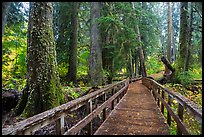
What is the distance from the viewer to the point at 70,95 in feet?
24.6

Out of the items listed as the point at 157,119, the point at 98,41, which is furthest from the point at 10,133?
the point at 98,41

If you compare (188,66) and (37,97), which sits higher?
(188,66)

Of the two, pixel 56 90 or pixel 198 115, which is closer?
pixel 198 115

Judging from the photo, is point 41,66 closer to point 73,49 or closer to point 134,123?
point 134,123

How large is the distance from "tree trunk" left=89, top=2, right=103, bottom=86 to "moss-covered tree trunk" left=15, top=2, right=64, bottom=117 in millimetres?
5836

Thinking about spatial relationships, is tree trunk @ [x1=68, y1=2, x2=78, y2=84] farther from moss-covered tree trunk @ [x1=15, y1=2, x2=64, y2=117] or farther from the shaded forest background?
moss-covered tree trunk @ [x1=15, y1=2, x2=64, y2=117]

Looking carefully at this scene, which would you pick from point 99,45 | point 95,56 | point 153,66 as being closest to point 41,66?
point 95,56

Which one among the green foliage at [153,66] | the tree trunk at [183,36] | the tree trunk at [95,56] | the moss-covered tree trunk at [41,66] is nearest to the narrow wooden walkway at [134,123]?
the moss-covered tree trunk at [41,66]

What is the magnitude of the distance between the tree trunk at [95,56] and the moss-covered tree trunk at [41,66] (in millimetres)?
5836

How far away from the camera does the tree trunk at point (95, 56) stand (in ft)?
40.2

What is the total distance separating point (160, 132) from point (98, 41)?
8209 mm

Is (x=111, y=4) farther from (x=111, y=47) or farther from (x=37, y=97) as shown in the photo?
(x=37, y=97)

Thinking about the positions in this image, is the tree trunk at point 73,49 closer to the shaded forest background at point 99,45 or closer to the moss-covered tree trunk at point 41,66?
the shaded forest background at point 99,45

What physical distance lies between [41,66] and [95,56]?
654 centimetres
